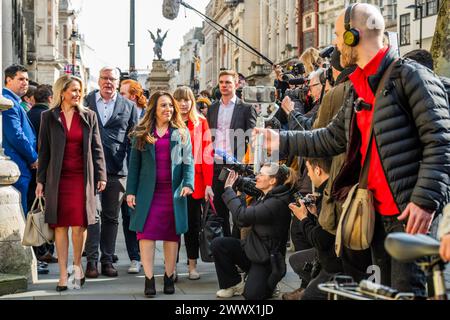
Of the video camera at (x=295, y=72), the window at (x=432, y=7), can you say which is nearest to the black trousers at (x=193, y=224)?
the video camera at (x=295, y=72)

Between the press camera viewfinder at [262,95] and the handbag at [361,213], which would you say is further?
the press camera viewfinder at [262,95]

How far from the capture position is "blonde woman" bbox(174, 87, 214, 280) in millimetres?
10000

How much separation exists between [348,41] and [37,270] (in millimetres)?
5878

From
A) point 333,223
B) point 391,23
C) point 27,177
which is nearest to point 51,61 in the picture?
point 391,23

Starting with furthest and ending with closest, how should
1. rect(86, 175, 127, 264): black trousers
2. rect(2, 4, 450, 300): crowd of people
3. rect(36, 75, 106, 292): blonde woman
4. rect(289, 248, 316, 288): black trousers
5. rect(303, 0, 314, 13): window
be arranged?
rect(303, 0, 314, 13): window
rect(86, 175, 127, 264): black trousers
rect(36, 75, 106, 292): blonde woman
rect(289, 248, 316, 288): black trousers
rect(2, 4, 450, 300): crowd of people

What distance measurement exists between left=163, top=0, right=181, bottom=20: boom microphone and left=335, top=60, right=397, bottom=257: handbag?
2180 cm

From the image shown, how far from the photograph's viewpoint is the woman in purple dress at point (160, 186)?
8609 millimetres

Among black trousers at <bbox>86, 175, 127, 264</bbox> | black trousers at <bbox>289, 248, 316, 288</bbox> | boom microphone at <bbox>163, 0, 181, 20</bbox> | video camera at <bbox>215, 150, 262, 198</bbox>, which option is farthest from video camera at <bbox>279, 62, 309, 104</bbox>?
boom microphone at <bbox>163, 0, 181, 20</bbox>

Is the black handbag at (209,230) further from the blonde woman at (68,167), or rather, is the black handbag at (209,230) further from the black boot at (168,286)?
the blonde woman at (68,167)

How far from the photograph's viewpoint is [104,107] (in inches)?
407

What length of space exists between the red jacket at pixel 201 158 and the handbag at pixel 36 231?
6.15 ft

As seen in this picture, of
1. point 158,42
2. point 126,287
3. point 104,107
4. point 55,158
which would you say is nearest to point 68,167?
point 55,158

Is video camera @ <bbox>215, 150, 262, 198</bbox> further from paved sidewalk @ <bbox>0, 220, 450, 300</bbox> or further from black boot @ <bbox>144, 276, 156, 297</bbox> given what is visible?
black boot @ <bbox>144, 276, 156, 297</bbox>

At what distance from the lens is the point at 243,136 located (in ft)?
34.1
